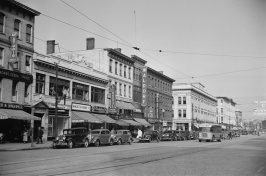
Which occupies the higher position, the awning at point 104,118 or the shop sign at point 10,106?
the shop sign at point 10,106

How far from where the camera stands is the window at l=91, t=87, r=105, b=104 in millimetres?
44487

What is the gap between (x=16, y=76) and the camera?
101 ft

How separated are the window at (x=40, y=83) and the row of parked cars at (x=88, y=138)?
8104mm

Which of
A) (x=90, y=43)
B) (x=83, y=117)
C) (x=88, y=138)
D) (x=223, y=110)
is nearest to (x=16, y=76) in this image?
(x=88, y=138)

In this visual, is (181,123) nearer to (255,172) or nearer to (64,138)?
(64,138)

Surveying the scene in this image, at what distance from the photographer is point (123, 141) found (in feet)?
114

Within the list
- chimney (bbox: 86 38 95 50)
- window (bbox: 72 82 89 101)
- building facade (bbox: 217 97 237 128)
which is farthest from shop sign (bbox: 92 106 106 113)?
building facade (bbox: 217 97 237 128)

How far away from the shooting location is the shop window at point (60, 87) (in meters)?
36.2

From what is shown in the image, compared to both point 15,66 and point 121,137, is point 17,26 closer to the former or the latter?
point 15,66

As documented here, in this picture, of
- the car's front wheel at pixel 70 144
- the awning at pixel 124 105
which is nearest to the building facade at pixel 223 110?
the awning at pixel 124 105

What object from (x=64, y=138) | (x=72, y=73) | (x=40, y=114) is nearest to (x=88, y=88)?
Result: (x=72, y=73)

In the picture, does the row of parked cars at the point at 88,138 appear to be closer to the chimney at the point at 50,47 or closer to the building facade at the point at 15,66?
the building facade at the point at 15,66

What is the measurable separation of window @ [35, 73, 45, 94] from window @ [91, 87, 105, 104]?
1044cm

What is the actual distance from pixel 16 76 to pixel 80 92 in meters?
12.0
